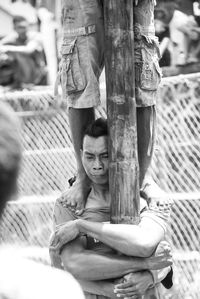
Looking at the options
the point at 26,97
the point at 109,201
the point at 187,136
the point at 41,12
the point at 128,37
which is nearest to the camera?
the point at 128,37

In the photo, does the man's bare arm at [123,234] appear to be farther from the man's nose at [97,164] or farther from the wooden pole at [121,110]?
the man's nose at [97,164]

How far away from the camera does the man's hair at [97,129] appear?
4680 mm

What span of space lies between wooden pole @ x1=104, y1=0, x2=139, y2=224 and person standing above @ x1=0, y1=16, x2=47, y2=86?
6473mm

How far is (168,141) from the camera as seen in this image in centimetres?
716

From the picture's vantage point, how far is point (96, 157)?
468 centimetres

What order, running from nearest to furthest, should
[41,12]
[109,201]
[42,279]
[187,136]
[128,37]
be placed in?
[42,279] < [128,37] < [109,201] < [187,136] < [41,12]

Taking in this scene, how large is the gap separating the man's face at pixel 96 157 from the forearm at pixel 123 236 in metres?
0.28

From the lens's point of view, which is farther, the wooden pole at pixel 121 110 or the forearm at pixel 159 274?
the forearm at pixel 159 274

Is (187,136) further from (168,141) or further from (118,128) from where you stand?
(118,128)

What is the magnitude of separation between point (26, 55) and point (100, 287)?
6.76 meters

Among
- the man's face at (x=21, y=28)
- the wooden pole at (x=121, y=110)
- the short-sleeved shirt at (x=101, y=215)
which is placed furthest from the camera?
the man's face at (x=21, y=28)

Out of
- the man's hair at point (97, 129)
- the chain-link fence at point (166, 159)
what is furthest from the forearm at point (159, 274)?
the chain-link fence at point (166, 159)

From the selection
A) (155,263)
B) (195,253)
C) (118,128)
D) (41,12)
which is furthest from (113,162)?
(41,12)

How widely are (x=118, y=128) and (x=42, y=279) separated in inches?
88.1
